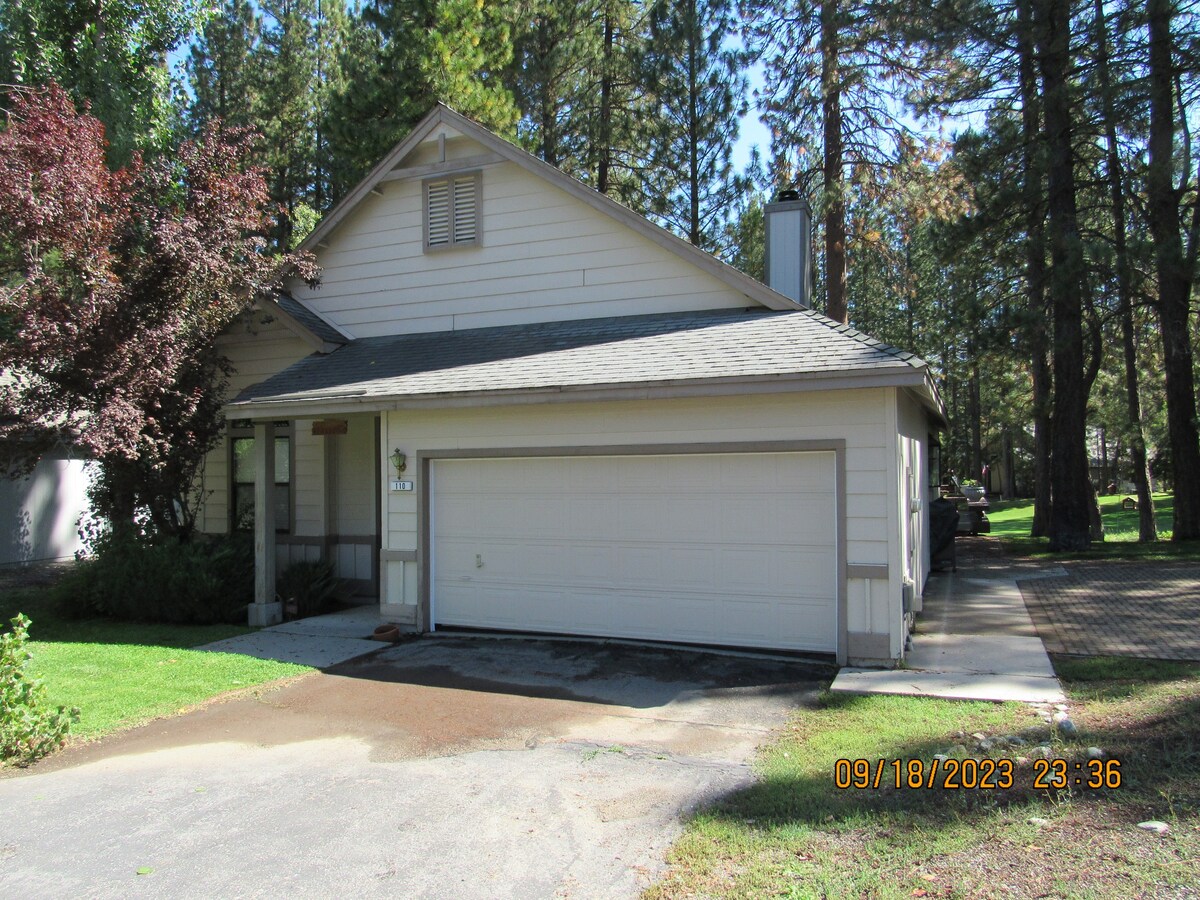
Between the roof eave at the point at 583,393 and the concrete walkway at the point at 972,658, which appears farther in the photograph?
the roof eave at the point at 583,393

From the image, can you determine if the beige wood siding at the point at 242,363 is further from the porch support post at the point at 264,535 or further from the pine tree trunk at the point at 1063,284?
the pine tree trunk at the point at 1063,284

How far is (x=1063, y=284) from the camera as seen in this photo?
50.4 feet

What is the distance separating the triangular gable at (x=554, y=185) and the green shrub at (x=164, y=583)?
4.76 meters

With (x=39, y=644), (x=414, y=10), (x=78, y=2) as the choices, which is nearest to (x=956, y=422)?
(x=414, y=10)

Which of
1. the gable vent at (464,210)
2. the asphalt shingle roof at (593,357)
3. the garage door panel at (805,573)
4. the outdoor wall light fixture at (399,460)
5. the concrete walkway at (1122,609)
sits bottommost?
the concrete walkway at (1122,609)

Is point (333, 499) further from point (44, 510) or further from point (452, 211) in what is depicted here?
point (44, 510)

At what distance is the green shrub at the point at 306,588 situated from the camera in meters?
11.0

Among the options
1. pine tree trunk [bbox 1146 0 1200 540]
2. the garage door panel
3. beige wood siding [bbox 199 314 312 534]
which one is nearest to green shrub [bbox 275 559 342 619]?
beige wood siding [bbox 199 314 312 534]

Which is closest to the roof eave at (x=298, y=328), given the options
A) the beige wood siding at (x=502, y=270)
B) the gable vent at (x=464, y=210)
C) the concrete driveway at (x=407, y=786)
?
the beige wood siding at (x=502, y=270)

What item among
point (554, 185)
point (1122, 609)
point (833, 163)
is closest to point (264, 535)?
point (554, 185)

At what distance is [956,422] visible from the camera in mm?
57375

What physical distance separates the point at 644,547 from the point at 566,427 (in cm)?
160

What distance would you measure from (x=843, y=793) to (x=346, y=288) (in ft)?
34.5

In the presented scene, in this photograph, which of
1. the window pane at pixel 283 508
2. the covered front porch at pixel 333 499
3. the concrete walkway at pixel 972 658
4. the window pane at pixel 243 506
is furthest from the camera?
the window pane at pixel 243 506
